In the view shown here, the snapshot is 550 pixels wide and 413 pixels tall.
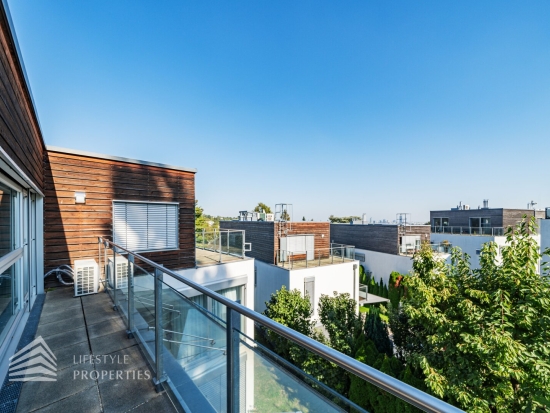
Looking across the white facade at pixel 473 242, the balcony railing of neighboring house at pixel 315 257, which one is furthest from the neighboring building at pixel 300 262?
the white facade at pixel 473 242

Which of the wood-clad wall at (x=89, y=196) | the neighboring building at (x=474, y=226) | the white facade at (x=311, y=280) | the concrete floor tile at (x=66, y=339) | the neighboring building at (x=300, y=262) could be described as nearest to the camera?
the concrete floor tile at (x=66, y=339)

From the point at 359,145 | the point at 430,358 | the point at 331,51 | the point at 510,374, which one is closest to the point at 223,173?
the point at 359,145

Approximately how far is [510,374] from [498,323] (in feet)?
2.74

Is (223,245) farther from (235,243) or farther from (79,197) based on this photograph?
(79,197)

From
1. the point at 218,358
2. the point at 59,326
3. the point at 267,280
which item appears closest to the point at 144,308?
the point at 218,358

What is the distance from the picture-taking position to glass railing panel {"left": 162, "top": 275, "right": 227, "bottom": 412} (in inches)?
58.3

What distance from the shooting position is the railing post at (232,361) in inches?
51.4

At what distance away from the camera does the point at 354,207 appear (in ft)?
107

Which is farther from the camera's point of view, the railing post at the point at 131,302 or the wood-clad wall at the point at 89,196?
the wood-clad wall at the point at 89,196

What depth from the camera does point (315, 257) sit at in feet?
44.7

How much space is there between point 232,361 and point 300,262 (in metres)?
11.4

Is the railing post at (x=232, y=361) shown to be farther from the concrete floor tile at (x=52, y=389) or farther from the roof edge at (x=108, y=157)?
the roof edge at (x=108, y=157)
